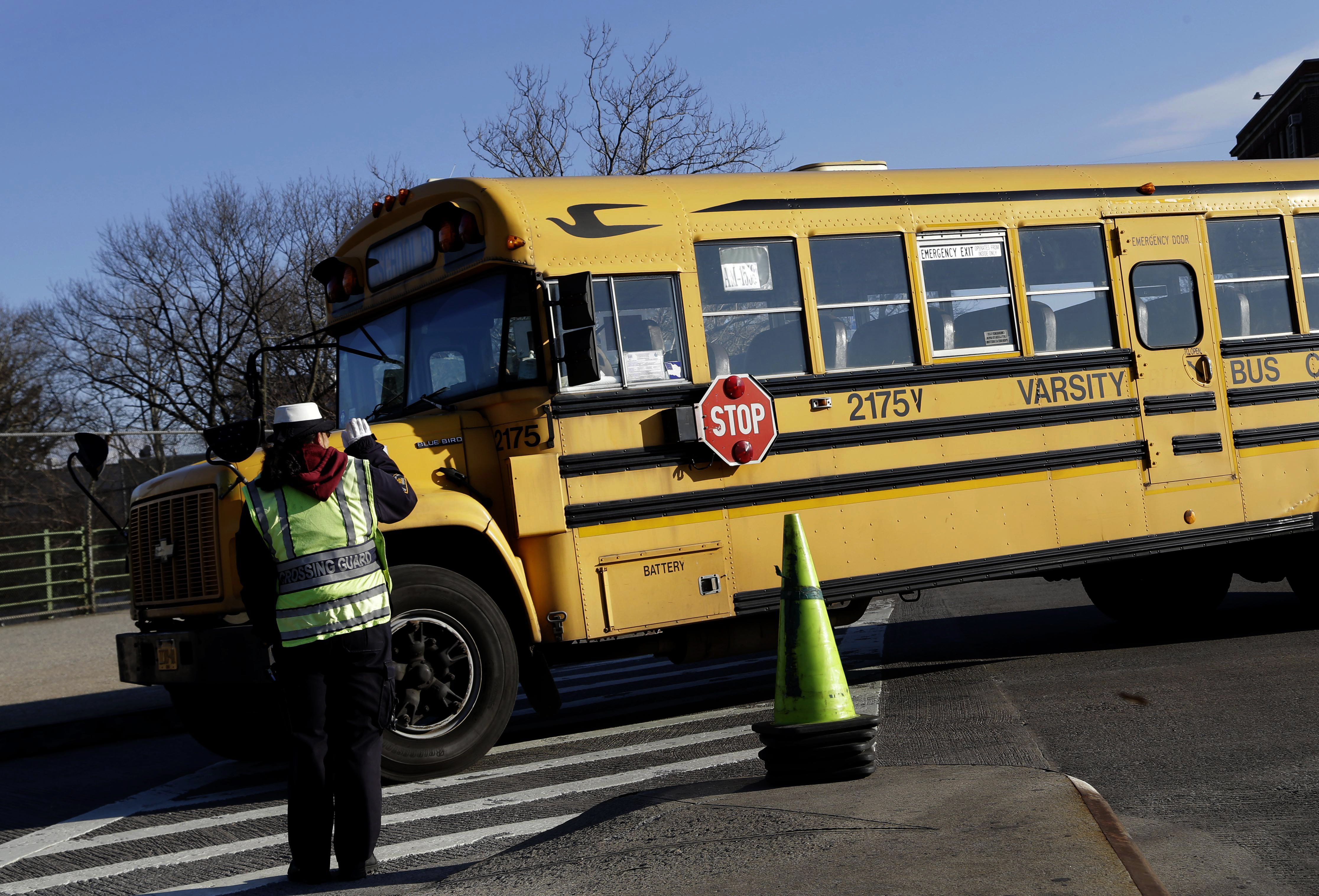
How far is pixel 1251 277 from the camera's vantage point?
27.5ft

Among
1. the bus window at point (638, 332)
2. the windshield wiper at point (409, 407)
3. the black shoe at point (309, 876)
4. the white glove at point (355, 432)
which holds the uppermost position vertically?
the bus window at point (638, 332)

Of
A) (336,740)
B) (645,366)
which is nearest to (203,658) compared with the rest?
(336,740)

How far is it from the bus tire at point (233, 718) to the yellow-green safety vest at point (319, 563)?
2.44 meters

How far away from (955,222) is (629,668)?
15.1ft

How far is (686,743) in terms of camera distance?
6.52 metres

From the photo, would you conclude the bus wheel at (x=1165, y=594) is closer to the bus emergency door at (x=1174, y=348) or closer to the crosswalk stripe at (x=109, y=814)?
the bus emergency door at (x=1174, y=348)

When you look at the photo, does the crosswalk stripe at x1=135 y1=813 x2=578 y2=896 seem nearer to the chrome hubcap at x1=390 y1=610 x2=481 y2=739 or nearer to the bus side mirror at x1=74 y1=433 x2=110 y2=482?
the chrome hubcap at x1=390 y1=610 x2=481 y2=739

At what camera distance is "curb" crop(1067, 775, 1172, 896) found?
3443 millimetres

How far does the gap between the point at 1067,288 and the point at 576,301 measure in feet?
11.3

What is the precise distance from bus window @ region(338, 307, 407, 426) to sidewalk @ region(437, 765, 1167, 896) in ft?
10.5

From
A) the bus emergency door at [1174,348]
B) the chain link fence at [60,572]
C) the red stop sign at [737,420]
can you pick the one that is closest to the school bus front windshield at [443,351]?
the red stop sign at [737,420]

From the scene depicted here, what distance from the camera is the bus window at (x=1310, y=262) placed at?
853 centimetres

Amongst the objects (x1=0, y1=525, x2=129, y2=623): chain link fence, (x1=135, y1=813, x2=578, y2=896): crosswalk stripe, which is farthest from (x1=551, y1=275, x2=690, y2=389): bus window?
(x1=0, y1=525, x2=129, y2=623): chain link fence

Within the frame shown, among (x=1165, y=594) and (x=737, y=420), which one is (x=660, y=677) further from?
(x=1165, y=594)
